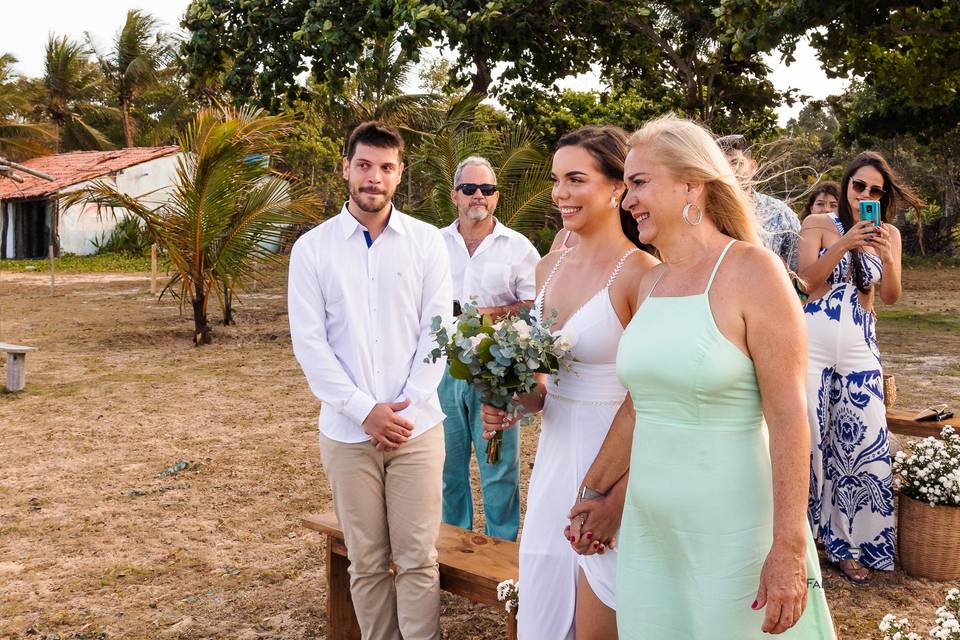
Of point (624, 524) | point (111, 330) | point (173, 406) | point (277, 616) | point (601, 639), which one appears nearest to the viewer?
point (624, 524)

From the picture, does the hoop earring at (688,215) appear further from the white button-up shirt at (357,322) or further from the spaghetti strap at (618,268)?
the white button-up shirt at (357,322)

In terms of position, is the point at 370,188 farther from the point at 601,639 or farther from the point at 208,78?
the point at 208,78

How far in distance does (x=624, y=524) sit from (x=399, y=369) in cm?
151

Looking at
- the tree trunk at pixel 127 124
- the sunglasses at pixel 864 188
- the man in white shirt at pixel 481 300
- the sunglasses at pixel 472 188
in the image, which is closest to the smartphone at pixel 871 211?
the sunglasses at pixel 864 188

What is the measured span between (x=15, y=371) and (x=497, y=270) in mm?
7108

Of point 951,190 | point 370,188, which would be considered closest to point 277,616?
point 370,188

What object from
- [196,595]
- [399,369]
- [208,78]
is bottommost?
[196,595]

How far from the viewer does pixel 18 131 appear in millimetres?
41844

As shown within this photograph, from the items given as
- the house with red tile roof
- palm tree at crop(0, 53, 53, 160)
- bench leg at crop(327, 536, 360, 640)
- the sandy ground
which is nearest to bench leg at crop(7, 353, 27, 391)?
the sandy ground

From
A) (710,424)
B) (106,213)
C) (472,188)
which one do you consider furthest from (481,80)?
(106,213)

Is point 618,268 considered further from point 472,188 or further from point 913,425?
point 913,425

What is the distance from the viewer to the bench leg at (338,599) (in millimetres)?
4016

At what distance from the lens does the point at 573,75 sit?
15156 millimetres

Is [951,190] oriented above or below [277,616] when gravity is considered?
above
